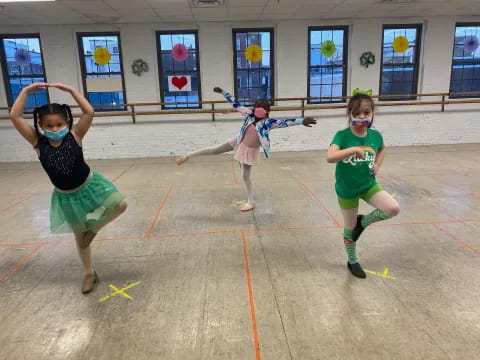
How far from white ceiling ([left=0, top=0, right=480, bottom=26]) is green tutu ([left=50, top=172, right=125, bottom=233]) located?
6.35 meters

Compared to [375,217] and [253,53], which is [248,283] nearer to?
[375,217]

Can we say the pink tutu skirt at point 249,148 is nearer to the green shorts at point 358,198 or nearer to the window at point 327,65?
the green shorts at point 358,198

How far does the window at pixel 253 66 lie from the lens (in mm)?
9336

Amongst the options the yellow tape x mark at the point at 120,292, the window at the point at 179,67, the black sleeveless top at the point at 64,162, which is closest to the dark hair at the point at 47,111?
the black sleeveless top at the point at 64,162

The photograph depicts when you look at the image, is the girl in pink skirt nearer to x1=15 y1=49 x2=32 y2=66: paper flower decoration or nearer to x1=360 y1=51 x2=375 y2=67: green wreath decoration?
x1=360 y1=51 x2=375 y2=67: green wreath decoration

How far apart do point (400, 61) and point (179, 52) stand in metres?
6.43

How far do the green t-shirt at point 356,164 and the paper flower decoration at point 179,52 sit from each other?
25.1ft

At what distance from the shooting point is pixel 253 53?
897 cm

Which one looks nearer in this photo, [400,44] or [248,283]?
[248,283]

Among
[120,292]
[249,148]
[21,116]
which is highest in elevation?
[21,116]

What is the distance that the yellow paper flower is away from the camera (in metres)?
8.93

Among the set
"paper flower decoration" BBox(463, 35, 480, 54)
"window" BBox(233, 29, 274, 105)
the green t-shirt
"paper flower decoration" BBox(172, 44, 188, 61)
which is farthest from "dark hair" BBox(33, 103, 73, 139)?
"paper flower decoration" BBox(463, 35, 480, 54)

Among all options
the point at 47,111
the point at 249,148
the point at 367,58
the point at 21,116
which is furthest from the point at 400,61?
the point at 21,116

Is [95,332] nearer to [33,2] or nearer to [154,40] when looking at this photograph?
[33,2]
